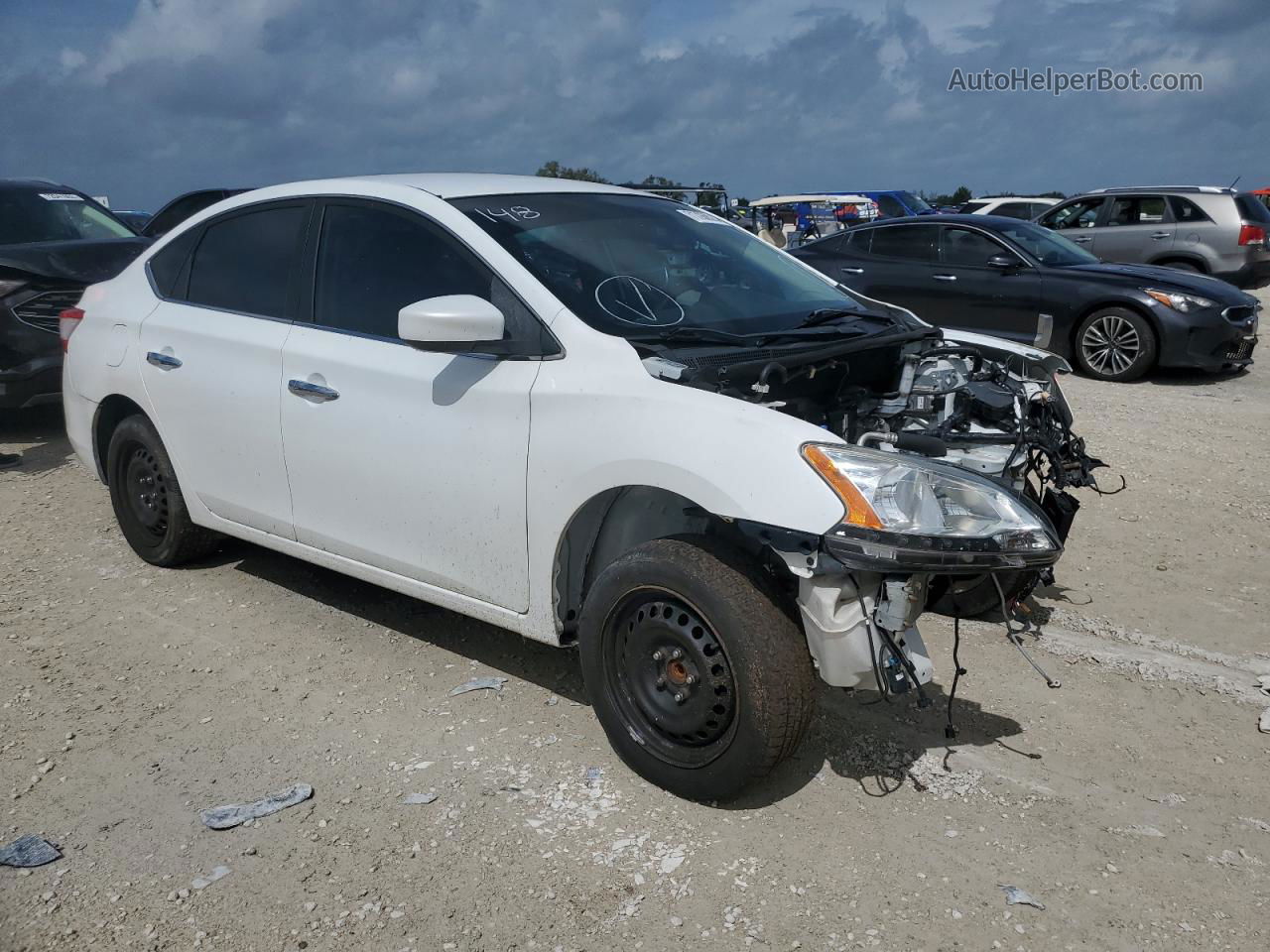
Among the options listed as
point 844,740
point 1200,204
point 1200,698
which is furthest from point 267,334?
point 1200,204

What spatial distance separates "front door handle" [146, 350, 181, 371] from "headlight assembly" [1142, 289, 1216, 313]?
855cm

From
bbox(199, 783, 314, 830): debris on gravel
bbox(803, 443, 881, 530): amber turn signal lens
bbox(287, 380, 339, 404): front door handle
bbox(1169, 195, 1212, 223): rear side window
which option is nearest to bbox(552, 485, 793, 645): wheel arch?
bbox(803, 443, 881, 530): amber turn signal lens

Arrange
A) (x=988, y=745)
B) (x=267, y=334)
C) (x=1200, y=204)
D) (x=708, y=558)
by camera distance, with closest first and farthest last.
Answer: (x=708, y=558) → (x=988, y=745) → (x=267, y=334) → (x=1200, y=204)

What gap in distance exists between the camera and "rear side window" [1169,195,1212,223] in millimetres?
14336

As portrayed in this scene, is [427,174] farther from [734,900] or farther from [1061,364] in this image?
[734,900]

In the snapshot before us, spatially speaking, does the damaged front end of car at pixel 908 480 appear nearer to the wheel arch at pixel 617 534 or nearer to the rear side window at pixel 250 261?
the wheel arch at pixel 617 534

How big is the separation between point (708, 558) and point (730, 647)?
26 cm

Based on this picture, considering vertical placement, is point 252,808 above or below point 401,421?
below

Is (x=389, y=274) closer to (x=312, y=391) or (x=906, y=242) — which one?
(x=312, y=391)

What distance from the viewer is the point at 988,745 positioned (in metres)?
3.72

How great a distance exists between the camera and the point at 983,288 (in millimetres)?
10797

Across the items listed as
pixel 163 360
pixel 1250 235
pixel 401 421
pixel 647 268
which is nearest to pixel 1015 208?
pixel 1250 235

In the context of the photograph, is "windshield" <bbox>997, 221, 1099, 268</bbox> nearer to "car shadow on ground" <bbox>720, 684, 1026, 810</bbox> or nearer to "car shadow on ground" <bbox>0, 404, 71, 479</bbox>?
"car shadow on ground" <bbox>720, 684, 1026, 810</bbox>

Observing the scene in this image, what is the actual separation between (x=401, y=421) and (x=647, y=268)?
1.05 m
